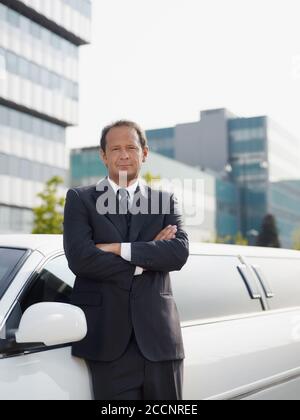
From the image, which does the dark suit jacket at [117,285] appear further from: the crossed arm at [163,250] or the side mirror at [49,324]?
the side mirror at [49,324]

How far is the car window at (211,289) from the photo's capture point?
3611mm

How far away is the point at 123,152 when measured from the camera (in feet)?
9.97

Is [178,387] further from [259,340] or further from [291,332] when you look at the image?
[291,332]

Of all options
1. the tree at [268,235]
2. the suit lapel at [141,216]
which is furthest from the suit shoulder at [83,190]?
the tree at [268,235]

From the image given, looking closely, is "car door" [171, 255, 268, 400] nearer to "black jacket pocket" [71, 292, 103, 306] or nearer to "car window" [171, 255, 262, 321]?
"car window" [171, 255, 262, 321]

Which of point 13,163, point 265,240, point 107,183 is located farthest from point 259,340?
point 265,240

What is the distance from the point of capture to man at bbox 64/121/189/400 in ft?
9.10

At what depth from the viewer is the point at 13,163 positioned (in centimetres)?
3941

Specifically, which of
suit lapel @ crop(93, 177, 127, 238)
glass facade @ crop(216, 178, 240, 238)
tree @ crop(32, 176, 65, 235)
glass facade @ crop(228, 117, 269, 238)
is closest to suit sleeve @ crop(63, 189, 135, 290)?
suit lapel @ crop(93, 177, 127, 238)

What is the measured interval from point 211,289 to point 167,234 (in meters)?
1.01

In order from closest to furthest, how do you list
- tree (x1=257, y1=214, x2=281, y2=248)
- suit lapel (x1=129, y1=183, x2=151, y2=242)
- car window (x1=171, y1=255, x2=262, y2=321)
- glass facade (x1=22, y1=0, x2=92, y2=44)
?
1. suit lapel (x1=129, y1=183, x2=151, y2=242)
2. car window (x1=171, y1=255, x2=262, y2=321)
3. glass facade (x1=22, y1=0, x2=92, y2=44)
4. tree (x1=257, y1=214, x2=281, y2=248)

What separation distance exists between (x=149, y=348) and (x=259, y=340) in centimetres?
141

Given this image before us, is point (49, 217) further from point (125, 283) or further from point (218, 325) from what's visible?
point (125, 283)

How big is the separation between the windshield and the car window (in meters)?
0.98
